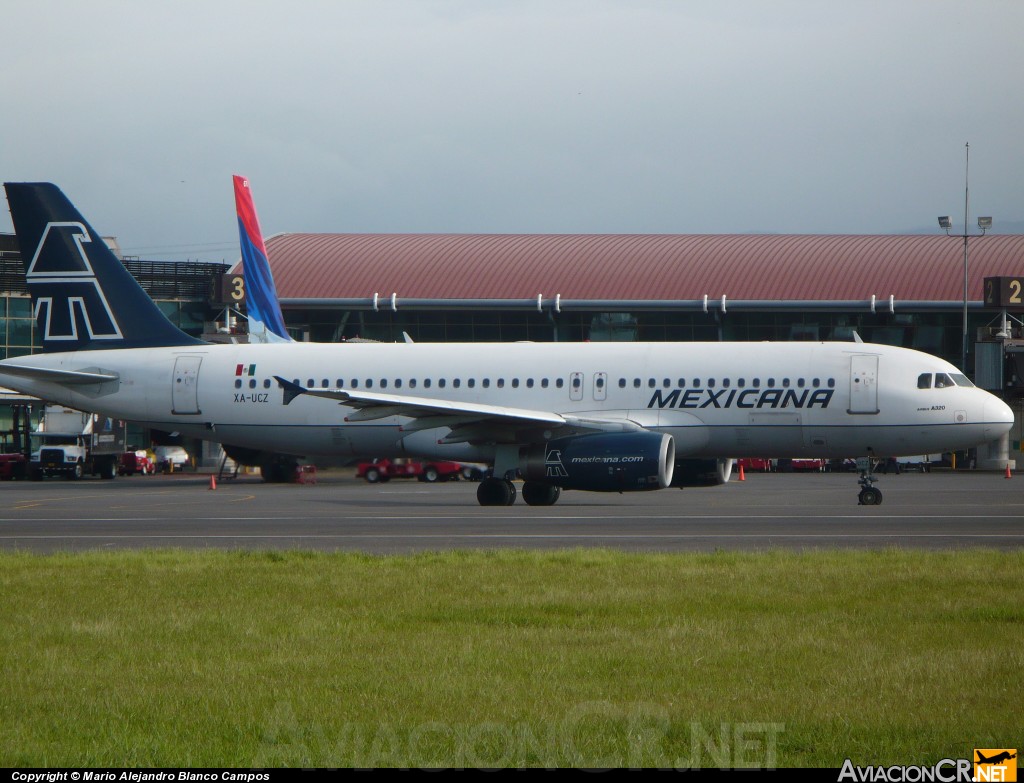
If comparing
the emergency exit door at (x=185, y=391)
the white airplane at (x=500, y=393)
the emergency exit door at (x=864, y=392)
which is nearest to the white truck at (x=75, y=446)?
the white airplane at (x=500, y=393)

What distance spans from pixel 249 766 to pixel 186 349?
26969 millimetres

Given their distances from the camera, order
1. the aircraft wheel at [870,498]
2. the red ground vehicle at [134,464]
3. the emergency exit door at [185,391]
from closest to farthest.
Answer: the aircraft wheel at [870,498], the emergency exit door at [185,391], the red ground vehicle at [134,464]

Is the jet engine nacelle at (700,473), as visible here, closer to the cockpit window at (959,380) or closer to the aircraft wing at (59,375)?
the cockpit window at (959,380)

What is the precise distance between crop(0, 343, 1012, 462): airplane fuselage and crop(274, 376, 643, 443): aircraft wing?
0.34 meters

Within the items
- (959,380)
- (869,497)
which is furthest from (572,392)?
(959,380)

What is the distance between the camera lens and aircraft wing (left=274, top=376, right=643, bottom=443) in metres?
26.6

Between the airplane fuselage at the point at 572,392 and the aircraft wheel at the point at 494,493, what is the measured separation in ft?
2.74

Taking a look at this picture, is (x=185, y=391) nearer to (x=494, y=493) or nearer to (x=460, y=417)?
(x=460, y=417)

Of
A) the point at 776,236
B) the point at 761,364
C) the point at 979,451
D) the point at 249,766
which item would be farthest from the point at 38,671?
the point at 776,236

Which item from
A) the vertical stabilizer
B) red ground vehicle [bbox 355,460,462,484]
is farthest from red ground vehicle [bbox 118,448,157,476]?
red ground vehicle [bbox 355,460,462,484]

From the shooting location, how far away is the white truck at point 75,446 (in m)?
50.0

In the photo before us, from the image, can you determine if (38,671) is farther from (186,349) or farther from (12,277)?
(12,277)

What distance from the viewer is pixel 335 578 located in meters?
13.5

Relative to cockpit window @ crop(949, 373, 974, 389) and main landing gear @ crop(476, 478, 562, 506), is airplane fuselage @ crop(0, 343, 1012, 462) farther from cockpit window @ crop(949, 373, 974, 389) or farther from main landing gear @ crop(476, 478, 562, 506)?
main landing gear @ crop(476, 478, 562, 506)
